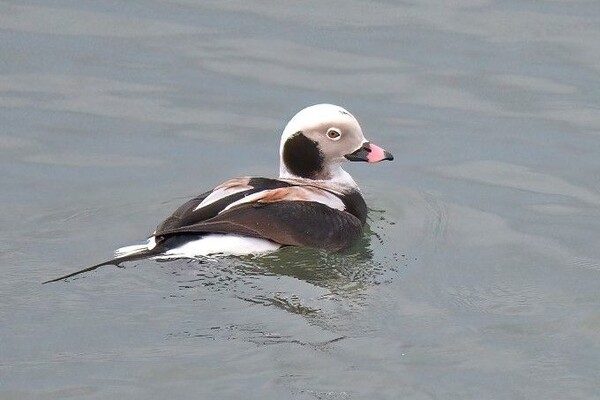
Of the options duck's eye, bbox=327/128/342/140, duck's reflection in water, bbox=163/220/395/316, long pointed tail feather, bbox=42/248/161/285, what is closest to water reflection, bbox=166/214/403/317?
duck's reflection in water, bbox=163/220/395/316

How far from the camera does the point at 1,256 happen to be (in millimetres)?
8023

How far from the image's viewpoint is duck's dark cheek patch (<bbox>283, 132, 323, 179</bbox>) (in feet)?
29.0

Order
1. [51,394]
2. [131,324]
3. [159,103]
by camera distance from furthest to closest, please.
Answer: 1. [159,103]
2. [131,324]
3. [51,394]

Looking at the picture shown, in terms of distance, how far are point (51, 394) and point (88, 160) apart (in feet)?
11.8

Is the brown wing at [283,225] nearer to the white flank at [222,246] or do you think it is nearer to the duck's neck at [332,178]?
the white flank at [222,246]

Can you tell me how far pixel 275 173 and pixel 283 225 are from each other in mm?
1850

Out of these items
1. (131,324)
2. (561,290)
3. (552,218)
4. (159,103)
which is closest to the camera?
(131,324)

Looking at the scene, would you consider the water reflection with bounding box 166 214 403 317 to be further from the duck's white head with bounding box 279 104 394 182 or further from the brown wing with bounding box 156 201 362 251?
the duck's white head with bounding box 279 104 394 182

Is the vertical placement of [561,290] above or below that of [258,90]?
below

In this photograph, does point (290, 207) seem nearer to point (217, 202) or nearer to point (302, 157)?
point (217, 202)

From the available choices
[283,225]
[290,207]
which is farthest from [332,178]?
[283,225]

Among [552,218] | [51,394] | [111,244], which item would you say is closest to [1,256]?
[111,244]

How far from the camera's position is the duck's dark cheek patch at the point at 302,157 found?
885 centimetres

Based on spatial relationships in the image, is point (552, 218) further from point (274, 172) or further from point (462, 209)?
point (274, 172)
